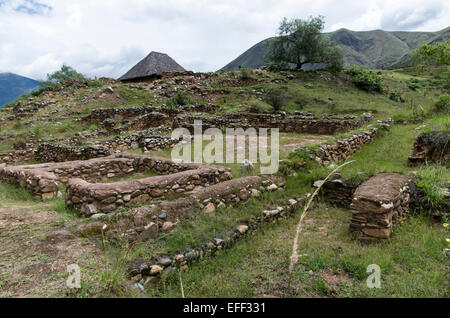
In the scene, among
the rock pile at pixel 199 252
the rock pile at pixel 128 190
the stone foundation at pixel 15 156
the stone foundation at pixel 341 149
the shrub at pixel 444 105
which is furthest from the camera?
the stone foundation at pixel 15 156

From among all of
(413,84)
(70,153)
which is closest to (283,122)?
(70,153)

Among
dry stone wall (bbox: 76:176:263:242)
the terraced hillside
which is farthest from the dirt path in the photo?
dry stone wall (bbox: 76:176:263:242)

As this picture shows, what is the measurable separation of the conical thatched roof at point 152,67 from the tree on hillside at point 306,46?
37.1 feet

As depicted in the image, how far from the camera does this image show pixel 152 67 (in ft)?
81.5

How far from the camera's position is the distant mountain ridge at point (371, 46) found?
88.8 meters

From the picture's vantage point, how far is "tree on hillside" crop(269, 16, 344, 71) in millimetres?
26047

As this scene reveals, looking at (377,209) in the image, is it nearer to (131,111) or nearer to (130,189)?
(130,189)

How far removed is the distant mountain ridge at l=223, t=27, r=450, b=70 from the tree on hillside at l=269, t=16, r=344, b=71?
56.4 metres

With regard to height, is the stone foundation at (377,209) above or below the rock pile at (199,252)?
above

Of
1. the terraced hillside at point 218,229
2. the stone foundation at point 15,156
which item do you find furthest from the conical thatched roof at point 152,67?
the terraced hillside at point 218,229

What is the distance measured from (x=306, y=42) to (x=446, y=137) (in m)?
23.6

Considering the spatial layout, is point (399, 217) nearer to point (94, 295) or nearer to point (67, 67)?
point (94, 295)

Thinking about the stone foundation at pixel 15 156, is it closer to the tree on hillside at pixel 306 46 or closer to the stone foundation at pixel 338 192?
the stone foundation at pixel 338 192

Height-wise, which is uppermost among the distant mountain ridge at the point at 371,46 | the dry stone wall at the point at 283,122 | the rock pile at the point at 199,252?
the distant mountain ridge at the point at 371,46
